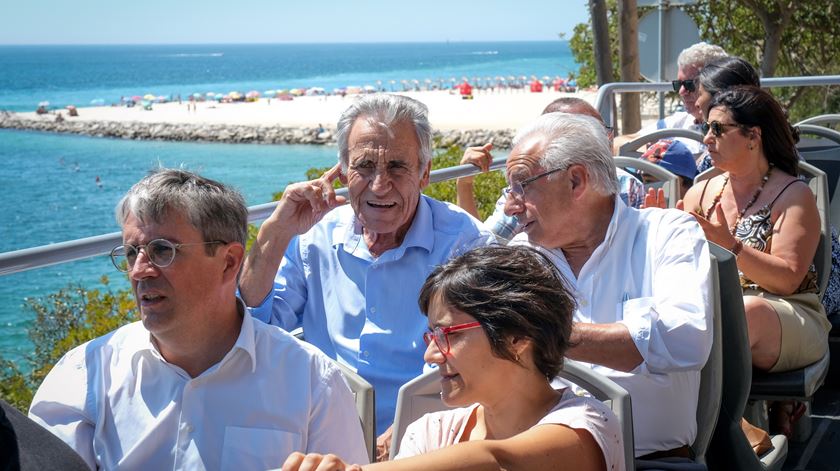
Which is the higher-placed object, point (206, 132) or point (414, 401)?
point (414, 401)

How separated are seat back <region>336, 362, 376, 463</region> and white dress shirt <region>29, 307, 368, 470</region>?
1.0 inches

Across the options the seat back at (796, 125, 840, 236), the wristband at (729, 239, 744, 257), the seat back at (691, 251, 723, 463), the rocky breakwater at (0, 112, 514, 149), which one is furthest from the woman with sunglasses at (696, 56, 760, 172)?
the rocky breakwater at (0, 112, 514, 149)

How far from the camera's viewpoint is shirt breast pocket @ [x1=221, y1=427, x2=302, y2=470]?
212cm

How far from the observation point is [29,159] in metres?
55.2

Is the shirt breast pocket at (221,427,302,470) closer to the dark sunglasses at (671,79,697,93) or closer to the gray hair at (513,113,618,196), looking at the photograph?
the gray hair at (513,113,618,196)

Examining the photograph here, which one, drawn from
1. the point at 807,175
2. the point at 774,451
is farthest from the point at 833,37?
the point at 774,451

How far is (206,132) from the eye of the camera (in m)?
58.6

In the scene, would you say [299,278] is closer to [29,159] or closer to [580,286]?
[580,286]

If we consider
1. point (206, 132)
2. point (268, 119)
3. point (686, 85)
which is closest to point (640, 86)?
point (686, 85)

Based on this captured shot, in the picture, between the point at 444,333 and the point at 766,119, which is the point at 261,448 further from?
the point at 766,119

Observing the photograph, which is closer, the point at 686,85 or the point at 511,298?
the point at 511,298

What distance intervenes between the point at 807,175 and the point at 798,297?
0.82 meters

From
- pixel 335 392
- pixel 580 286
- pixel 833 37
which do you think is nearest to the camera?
pixel 335 392

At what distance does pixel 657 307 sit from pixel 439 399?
2.39 feet
